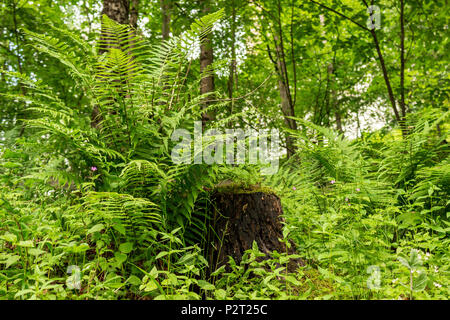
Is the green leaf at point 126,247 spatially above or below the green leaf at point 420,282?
above

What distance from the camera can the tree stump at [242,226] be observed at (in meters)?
1.99

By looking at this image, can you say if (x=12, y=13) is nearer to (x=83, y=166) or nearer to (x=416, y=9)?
(x=83, y=166)

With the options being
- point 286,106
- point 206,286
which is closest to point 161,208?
point 206,286

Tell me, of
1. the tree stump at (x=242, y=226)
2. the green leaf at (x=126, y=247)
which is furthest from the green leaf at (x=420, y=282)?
the green leaf at (x=126, y=247)

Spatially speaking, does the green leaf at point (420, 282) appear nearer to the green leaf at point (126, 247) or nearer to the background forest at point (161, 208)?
the background forest at point (161, 208)

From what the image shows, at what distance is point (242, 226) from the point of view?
6.73 ft

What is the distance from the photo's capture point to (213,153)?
187 cm

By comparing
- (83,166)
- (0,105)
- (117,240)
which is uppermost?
(0,105)

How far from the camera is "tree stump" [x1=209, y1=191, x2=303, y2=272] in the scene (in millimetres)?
1993
